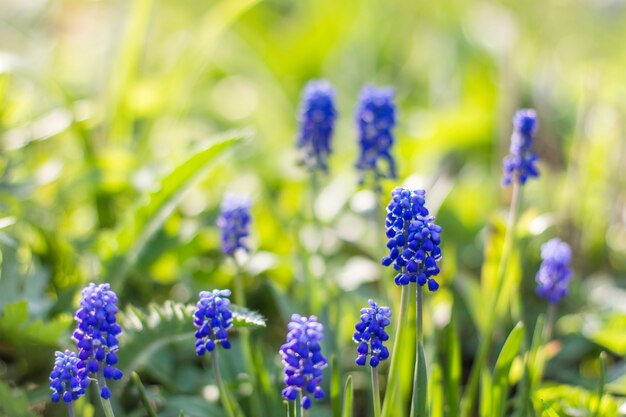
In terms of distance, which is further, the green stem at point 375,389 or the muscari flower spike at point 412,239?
the green stem at point 375,389

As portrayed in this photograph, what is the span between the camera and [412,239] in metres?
1.53

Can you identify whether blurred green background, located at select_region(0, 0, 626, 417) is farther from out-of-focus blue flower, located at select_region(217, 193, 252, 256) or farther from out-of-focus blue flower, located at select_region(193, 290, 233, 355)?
out-of-focus blue flower, located at select_region(193, 290, 233, 355)

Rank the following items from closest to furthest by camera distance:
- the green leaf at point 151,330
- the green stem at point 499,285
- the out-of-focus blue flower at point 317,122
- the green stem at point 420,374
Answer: the green stem at point 420,374 → the green leaf at point 151,330 → the green stem at point 499,285 → the out-of-focus blue flower at point 317,122

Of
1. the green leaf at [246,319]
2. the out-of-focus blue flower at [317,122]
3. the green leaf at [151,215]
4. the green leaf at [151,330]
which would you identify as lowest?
the green leaf at [246,319]

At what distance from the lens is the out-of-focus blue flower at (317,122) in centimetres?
221

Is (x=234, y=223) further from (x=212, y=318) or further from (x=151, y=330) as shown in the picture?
(x=212, y=318)

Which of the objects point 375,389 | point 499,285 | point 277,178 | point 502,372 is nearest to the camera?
point 375,389

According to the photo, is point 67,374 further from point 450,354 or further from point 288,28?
point 288,28

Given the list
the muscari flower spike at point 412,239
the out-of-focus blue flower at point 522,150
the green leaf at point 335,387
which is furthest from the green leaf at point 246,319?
the out-of-focus blue flower at point 522,150

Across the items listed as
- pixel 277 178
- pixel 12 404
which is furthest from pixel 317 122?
pixel 277 178

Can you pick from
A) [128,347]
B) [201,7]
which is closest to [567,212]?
[128,347]

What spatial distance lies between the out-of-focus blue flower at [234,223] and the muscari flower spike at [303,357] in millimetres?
576

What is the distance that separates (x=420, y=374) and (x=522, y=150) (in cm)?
70

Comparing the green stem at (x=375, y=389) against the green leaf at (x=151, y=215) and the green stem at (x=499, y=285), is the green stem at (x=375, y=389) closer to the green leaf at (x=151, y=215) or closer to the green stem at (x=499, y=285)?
the green stem at (x=499, y=285)
